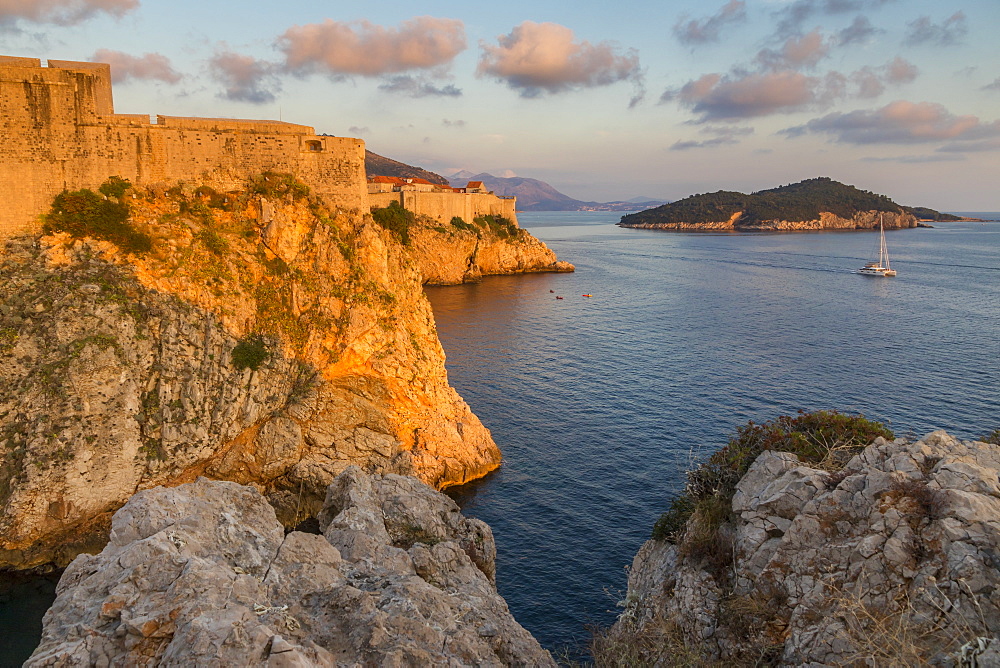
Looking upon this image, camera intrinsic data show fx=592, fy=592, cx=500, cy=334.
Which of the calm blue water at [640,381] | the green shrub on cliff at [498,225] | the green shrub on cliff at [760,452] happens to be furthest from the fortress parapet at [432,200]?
the green shrub on cliff at [760,452]

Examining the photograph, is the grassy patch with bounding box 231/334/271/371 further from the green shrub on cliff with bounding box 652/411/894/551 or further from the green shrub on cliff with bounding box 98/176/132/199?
the green shrub on cliff with bounding box 652/411/894/551

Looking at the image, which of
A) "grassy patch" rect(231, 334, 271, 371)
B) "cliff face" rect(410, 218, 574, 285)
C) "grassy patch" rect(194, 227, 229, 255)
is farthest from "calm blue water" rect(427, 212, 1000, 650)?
"grassy patch" rect(194, 227, 229, 255)

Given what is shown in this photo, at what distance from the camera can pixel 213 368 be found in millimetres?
27500

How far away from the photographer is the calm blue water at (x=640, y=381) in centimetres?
2672

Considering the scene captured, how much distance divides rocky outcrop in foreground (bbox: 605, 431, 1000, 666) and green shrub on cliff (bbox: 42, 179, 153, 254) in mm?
26461

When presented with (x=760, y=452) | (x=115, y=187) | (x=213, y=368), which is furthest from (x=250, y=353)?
(x=760, y=452)

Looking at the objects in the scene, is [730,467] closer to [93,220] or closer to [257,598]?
[257,598]

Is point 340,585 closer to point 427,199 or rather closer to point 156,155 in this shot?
point 156,155

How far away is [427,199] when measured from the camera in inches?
3686

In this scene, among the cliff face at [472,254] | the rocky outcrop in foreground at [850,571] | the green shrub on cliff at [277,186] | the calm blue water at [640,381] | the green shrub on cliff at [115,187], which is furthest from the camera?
the cliff face at [472,254]

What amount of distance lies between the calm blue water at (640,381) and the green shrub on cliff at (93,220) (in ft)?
65.8

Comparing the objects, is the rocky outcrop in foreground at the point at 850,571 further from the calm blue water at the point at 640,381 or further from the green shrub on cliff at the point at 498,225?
the green shrub on cliff at the point at 498,225

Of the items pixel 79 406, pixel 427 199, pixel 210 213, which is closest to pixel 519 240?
pixel 427 199

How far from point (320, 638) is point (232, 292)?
72.8 ft
